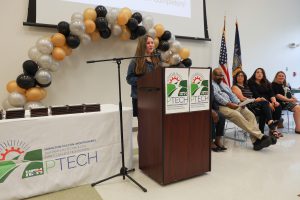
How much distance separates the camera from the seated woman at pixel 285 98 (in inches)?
174

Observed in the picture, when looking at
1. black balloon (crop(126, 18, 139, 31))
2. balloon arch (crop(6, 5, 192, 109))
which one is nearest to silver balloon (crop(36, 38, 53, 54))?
balloon arch (crop(6, 5, 192, 109))

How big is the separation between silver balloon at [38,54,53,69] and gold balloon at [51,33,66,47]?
196 mm

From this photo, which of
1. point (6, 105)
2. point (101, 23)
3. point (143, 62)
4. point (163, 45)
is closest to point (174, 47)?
point (163, 45)

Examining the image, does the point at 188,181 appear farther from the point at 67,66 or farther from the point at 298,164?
the point at 67,66

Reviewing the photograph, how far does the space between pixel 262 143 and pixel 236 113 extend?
0.51 metres

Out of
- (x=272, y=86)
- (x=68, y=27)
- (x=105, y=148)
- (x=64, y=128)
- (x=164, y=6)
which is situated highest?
(x=164, y=6)

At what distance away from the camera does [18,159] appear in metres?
1.94

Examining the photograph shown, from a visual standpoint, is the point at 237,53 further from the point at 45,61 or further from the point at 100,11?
the point at 45,61

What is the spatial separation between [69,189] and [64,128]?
0.55 meters

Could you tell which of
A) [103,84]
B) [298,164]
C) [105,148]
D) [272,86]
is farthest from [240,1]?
[105,148]

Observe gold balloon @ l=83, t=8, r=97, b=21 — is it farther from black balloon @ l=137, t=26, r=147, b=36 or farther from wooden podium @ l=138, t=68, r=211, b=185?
wooden podium @ l=138, t=68, r=211, b=185

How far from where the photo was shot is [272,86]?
4.68m

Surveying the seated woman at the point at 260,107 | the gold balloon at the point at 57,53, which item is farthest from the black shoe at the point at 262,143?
the gold balloon at the point at 57,53

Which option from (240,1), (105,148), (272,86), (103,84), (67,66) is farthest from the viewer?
(240,1)
